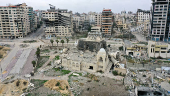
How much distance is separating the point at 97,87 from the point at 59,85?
8192 mm

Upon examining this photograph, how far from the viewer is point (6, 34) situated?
79.9 metres

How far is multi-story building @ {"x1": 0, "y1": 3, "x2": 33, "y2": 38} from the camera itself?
249 ft

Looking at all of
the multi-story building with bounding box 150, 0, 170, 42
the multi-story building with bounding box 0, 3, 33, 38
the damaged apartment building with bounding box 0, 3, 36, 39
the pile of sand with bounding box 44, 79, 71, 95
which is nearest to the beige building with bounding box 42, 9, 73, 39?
the damaged apartment building with bounding box 0, 3, 36, 39

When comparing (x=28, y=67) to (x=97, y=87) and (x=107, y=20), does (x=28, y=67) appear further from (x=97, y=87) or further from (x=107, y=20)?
(x=107, y=20)

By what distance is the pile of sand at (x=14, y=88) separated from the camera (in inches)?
1107

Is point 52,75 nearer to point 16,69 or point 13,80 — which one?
point 13,80

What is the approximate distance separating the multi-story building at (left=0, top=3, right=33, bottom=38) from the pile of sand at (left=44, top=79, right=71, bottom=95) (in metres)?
59.1

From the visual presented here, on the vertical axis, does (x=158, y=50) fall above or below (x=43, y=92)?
above

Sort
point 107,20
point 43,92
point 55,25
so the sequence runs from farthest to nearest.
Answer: point 55,25, point 107,20, point 43,92

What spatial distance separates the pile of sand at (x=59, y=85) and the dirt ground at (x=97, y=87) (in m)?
1.25

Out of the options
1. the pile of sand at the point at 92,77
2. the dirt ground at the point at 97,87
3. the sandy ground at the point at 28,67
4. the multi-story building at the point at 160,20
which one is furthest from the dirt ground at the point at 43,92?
the multi-story building at the point at 160,20

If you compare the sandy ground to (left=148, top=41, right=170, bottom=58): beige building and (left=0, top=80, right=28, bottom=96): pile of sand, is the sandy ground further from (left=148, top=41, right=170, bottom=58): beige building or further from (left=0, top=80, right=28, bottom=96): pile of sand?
(left=148, top=41, right=170, bottom=58): beige building

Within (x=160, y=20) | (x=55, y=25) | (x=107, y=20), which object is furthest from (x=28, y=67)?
(x=160, y=20)

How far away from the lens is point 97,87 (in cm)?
3027
